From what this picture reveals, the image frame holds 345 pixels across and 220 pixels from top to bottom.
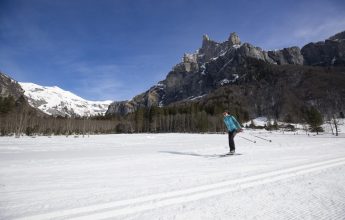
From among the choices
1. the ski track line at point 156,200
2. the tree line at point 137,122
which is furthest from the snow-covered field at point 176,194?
the tree line at point 137,122

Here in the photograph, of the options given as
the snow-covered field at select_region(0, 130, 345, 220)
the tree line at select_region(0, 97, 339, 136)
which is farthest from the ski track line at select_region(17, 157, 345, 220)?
the tree line at select_region(0, 97, 339, 136)

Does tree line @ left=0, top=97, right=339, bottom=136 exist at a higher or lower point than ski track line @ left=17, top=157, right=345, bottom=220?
higher

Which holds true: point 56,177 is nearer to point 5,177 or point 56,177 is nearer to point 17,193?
point 5,177

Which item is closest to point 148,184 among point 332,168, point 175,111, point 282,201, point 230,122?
point 282,201

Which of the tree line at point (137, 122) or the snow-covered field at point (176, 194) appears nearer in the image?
the snow-covered field at point (176, 194)

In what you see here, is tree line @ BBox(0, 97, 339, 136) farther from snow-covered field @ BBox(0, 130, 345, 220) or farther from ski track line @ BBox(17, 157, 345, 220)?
ski track line @ BBox(17, 157, 345, 220)

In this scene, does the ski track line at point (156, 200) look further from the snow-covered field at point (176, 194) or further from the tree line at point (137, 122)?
the tree line at point (137, 122)

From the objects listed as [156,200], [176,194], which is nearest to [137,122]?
[176,194]

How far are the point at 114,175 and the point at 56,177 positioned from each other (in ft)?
5.76

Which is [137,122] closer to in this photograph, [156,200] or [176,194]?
[176,194]

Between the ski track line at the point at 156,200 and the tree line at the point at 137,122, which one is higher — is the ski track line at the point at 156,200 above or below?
below

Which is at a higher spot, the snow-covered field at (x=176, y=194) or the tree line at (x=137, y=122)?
the tree line at (x=137, y=122)

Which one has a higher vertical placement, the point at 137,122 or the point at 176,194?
the point at 137,122

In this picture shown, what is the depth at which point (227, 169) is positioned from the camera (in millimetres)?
9602
